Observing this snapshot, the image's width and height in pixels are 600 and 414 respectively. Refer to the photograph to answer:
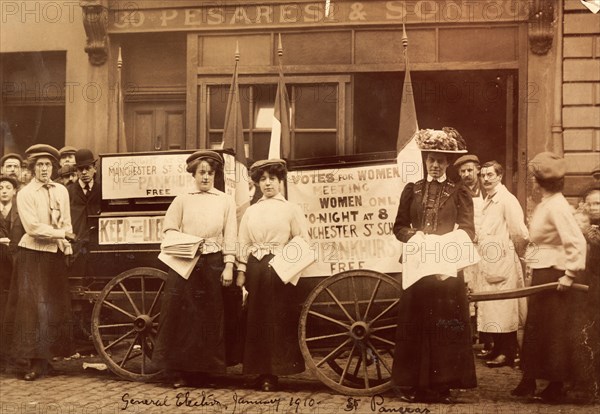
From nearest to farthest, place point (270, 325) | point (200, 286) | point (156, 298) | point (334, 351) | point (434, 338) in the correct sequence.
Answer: point (434, 338)
point (334, 351)
point (270, 325)
point (200, 286)
point (156, 298)

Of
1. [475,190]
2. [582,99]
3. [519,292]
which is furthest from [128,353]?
[582,99]

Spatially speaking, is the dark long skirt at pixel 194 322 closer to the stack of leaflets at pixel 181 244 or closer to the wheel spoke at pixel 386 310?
the stack of leaflets at pixel 181 244

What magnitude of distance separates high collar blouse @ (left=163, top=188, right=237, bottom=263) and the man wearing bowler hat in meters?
0.83

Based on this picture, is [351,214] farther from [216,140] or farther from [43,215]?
[43,215]

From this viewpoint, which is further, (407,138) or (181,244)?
(407,138)

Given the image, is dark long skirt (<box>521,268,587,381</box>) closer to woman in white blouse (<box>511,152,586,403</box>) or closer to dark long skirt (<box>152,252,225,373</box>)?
woman in white blouse (<box>511,152,586,403</box>)

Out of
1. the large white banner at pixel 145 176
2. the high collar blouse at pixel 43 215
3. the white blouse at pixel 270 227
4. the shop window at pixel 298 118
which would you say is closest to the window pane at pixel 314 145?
the shop window at pixel 298 118

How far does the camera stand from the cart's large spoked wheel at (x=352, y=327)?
5172 millimetres

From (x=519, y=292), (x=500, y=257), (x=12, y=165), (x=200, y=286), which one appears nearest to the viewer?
(x=519, y=292)

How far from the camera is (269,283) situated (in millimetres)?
5418

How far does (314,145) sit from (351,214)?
864mm

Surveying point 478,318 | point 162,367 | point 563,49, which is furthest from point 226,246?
point 563,49

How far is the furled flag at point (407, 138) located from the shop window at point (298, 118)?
2.12 feet

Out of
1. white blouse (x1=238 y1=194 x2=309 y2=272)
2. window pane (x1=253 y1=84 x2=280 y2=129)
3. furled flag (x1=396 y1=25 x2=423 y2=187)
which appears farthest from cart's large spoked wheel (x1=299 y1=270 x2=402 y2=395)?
window pane (x1=253 y1=84 x2=280 y2=129)
